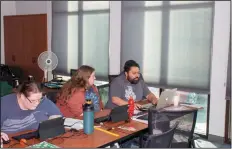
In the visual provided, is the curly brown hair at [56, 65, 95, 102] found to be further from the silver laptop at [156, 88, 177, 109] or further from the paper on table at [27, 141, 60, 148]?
the paper on table at [27, 141, 60, 148]

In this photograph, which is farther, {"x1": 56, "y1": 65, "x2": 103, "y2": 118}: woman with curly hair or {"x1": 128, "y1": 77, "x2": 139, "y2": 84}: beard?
{"x1": 128, "y1": 77, "x2": 139, "y2": 84}: beard

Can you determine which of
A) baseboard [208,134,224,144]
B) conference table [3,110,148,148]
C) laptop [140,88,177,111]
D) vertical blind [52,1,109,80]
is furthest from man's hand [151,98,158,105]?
vertical blind [52,1,109,80]

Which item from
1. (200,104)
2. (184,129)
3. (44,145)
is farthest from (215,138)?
(44,145)

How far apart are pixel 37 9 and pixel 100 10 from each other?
157 centimetres

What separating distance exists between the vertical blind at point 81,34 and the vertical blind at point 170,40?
436mm

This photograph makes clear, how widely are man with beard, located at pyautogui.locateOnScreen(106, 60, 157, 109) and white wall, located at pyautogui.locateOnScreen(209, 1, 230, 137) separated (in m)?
0.96

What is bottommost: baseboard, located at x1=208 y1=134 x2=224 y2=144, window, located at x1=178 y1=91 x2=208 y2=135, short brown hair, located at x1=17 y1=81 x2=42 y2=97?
baseboard, located at x1=208 y1=134 x2=224 y2=144

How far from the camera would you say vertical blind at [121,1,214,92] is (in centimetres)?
405

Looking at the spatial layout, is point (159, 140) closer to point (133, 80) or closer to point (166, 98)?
point (166, 98)

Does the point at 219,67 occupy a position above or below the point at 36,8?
below

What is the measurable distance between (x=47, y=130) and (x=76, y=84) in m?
0.85

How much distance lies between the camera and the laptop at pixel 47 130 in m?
2.15

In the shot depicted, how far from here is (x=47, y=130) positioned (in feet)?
7.16

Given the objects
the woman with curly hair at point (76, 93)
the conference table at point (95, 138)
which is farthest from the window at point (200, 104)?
the conference table at point (95, 138)
